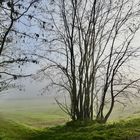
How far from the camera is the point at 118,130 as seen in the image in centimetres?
2170

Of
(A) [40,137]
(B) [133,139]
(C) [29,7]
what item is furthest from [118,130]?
(C) [29,7]

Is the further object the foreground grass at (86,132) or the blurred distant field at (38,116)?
the blurred distant field at (38,116)

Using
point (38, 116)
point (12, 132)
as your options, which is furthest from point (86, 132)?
point (38, 116)

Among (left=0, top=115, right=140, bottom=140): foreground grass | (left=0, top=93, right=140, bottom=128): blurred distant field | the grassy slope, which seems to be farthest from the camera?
(left=0, top=93, right=140, bottom=128): blurred distant field

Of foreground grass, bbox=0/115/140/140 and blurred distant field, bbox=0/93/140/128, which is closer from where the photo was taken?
foreground grass, bbox=0/115/140/140

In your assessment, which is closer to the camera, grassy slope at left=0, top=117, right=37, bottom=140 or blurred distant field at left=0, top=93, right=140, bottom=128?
grassy slope at left=0, top=117, right=37, bottom=140

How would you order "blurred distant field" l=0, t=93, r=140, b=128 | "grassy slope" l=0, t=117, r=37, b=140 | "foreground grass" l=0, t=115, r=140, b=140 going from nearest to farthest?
"foreground grass" l=0, t=115, r=140, b=140
"grassy slope" l=0, t=117, r=37, b=140
"blurred distant field" l=0, t=93, r=140, b=128

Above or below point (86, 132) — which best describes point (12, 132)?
above

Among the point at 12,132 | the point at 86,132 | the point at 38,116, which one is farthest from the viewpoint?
the point at 38,116

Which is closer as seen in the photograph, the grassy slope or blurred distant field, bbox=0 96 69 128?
the grassy slope

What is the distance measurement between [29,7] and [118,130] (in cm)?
858

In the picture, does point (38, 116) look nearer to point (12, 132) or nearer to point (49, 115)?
point (49, 115)

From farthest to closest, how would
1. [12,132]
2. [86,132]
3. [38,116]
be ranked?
[38,116]
[12,132]
[86,132]

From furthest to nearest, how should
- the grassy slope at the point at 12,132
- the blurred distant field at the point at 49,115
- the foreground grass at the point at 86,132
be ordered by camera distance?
the blurred distant field at the point at 49,115 < the grassy slope at the point at 12,132 < the foreground grass at the point at 86,132
